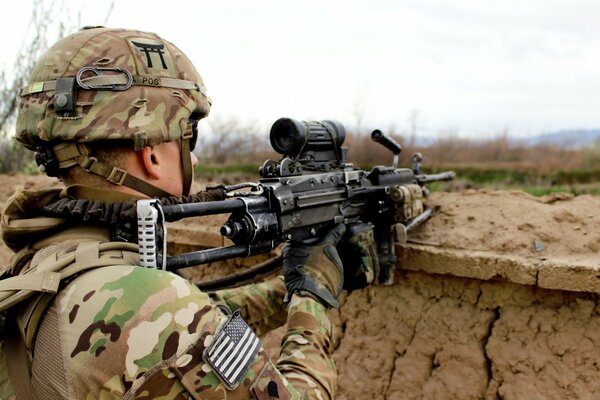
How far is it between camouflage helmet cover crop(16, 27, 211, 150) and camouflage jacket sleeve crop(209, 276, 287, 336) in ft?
3.01

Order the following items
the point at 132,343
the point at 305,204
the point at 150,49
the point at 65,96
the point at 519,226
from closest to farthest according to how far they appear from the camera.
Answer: the point at 132,343 → the point at 65,96 → the point at 150,49 → the point at 305,204 → the point at 519,226

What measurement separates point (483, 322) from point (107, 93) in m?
2.36

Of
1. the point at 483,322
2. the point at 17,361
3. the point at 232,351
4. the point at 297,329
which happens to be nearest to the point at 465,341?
the point at 483,322

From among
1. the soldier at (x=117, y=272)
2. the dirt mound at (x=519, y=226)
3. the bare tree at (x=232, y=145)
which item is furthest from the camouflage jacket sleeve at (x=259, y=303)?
the bare tree at (x=232, y=145)

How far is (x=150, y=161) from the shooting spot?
1.89 m

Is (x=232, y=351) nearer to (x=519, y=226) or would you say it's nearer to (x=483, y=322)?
(x=483, y=322)

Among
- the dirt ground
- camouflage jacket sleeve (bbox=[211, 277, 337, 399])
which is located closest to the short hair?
camouflage jacket sleeve (bbox=[211, 277, 337, 399])

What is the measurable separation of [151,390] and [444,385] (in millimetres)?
2191

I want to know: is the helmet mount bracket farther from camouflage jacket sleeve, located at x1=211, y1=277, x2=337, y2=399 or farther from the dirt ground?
the dirt ground

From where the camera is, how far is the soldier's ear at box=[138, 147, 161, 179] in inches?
74.1

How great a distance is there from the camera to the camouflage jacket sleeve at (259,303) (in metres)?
2.52

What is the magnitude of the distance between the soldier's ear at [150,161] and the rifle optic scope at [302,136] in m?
0.84

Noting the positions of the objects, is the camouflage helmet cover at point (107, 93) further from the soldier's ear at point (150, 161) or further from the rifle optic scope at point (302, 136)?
the rifle optic scope at point (302, 136)

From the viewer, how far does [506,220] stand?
3340 millimetres
